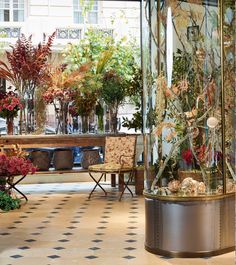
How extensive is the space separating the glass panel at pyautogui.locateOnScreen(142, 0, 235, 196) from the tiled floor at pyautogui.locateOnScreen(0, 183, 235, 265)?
2.49 feet

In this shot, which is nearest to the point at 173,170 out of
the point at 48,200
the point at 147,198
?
the point at 147,198

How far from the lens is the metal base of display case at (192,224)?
17.7 ft

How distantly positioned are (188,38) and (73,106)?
17.1ft

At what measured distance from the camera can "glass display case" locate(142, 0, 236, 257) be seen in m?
5.35

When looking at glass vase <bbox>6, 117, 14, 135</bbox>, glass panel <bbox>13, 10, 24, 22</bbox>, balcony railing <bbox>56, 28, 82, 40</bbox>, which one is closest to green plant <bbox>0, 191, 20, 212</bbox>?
glass vase <bbox>6, 117, 14, 135</bbox>

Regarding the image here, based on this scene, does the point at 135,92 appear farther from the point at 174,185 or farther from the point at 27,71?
the point at 174,185

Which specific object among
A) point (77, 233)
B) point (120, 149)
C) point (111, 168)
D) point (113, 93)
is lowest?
point (77, 233)

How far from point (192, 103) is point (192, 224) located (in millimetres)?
1067

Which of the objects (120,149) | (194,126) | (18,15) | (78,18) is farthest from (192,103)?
(78,18)

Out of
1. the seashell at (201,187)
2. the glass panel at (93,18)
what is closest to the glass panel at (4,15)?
the glass panel at (93,18)

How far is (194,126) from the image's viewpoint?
535cm

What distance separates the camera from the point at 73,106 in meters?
10.4

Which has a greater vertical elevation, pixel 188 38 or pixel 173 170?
pixel 188 38

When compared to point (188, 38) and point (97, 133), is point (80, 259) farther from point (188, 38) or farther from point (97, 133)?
point (97, 133)
